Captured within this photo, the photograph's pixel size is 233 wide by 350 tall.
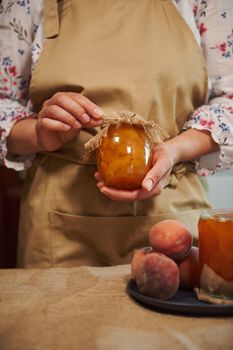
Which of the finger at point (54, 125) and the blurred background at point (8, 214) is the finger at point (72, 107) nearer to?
the finger at point (54, 125)

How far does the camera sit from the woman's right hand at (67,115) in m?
0.80

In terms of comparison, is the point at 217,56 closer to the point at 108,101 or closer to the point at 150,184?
the point at 108,101

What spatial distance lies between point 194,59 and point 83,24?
217 millimetres

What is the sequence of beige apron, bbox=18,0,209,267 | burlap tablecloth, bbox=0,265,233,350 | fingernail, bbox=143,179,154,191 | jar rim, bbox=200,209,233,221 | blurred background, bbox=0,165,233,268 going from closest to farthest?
burlap tablecloth, bbox=0,265,233,350 → jar rim, bbox=200,209,233,221 → fingernail, bbox=143,179,154,191 → beige apron, bbox=18,0,209,267 → blurred background, bbox=0,165,233,268

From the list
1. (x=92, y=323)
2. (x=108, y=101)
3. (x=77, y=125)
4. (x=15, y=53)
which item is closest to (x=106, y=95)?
(x=108, y=101)

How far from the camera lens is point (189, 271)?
657 millimetres

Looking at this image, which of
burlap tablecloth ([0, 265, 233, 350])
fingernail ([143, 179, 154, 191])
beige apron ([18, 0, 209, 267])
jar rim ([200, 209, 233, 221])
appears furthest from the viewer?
beige apron ([18, 0, 209, 267])

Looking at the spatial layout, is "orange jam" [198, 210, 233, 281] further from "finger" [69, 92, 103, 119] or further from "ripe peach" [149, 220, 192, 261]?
"finger" [69, 92, 103, 119]

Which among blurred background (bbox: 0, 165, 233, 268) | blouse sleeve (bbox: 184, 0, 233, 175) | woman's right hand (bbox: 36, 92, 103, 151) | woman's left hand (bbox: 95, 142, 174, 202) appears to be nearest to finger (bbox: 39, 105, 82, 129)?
woman's right hand (bbox: 36, 92, 103, 151)

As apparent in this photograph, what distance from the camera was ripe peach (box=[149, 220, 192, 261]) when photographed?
641mm

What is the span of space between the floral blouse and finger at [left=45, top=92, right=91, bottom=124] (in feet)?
0.62

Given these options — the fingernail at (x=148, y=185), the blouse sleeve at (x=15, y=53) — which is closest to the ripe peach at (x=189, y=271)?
the fingernail at (x=148, y=185)

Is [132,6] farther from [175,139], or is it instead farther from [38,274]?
[38,274]

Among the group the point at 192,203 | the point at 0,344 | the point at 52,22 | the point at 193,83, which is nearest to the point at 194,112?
the point at 193,83
